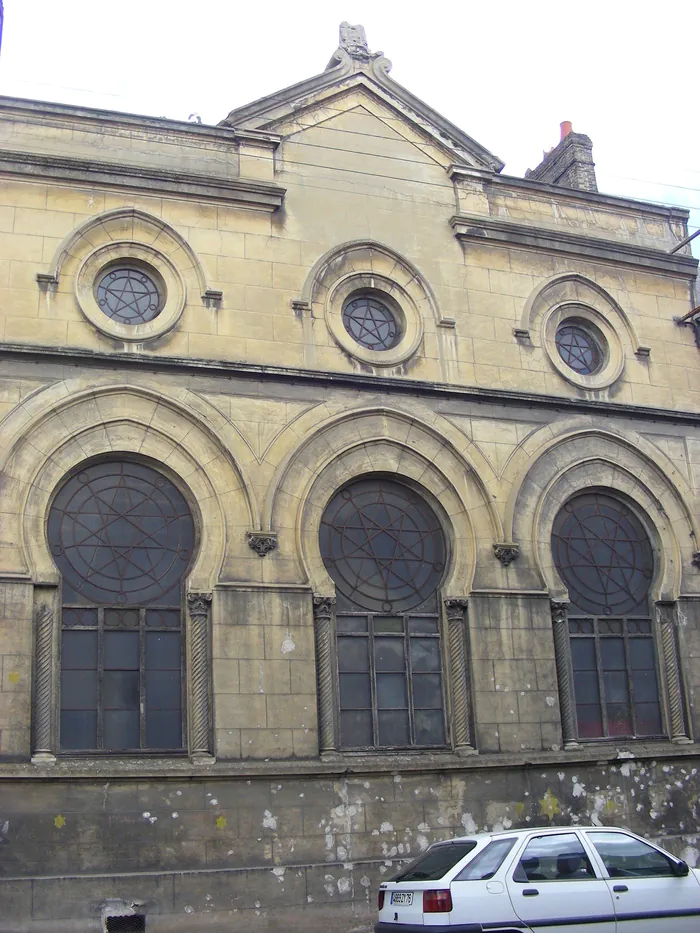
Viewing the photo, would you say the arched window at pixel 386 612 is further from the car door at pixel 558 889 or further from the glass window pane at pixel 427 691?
the car door at pixel 558 889

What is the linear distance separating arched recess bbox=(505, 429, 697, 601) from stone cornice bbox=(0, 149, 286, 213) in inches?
256

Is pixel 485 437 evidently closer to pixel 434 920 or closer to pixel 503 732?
pixel 503 732

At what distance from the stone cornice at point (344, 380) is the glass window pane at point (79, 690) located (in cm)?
479

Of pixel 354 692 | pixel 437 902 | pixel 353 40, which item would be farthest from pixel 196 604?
pixel 353 40

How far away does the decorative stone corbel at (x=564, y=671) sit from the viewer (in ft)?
64.2

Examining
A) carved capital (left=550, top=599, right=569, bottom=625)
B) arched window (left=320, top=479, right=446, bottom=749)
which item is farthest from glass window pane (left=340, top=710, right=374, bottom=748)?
carved capital (left=550, top=599, right=569, bottom=625)

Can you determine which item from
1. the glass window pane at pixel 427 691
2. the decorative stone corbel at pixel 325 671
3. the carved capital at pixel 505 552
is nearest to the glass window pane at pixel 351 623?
the decorative stone corbel at pixel 325 671

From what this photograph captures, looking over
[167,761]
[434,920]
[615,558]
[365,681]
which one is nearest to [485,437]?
[615,558]

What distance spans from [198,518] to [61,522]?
2.10m

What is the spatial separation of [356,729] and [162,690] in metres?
3.18

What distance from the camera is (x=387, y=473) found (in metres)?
19.9

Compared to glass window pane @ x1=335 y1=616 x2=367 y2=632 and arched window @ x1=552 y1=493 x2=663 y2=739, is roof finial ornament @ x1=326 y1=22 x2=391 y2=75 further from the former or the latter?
glass window pane @ x1=335 y1=616 x2=367 y2=632

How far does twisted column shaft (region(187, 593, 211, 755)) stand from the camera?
1734 cm

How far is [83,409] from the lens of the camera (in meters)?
18.2
